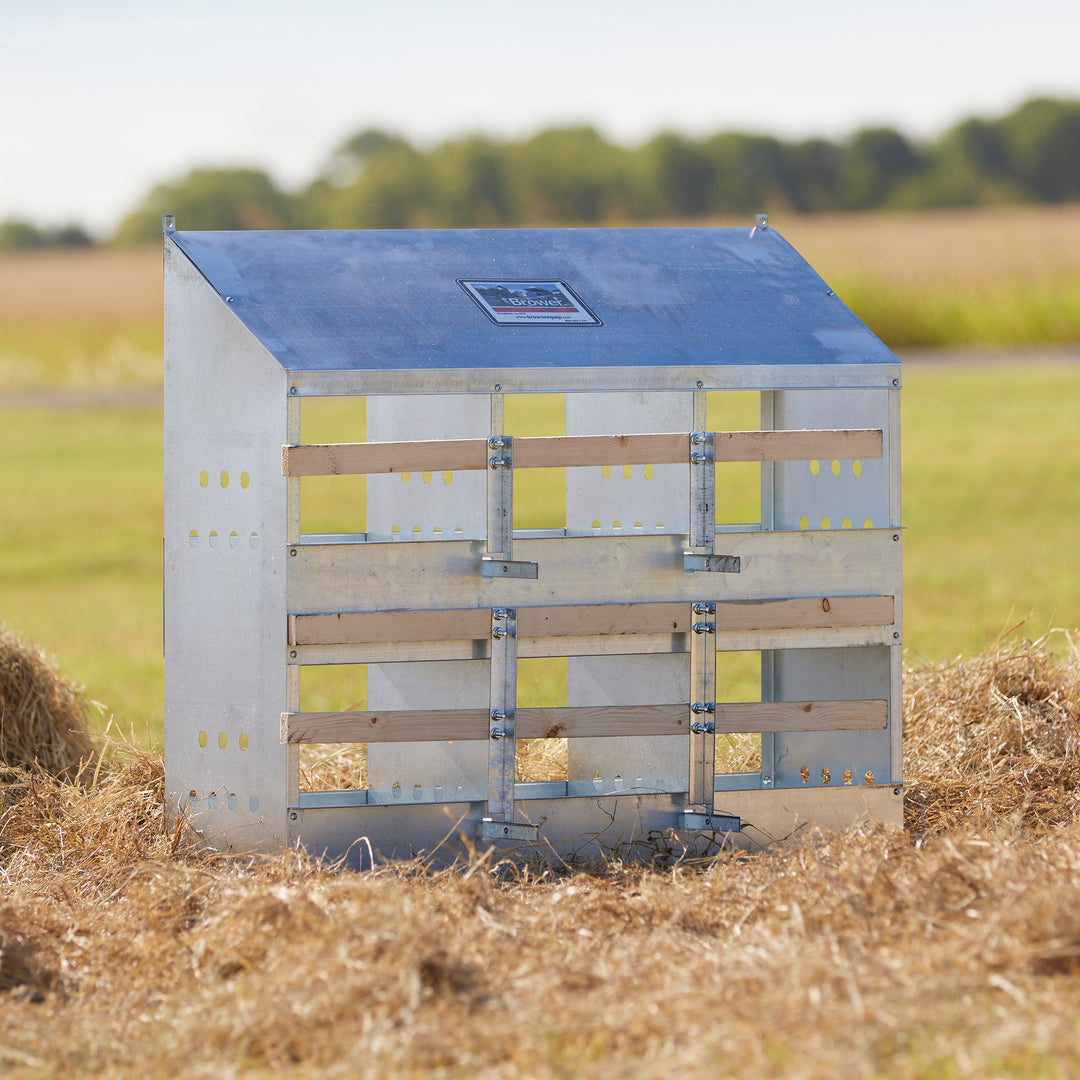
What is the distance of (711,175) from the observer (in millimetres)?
57000

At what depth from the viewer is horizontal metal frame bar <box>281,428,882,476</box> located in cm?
503

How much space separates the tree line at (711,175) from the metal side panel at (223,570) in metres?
47.0

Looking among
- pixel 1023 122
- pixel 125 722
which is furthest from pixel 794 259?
pixel 1023 122

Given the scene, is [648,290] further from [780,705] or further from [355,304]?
[780,705]

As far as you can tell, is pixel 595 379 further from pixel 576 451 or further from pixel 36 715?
pixel 36 715

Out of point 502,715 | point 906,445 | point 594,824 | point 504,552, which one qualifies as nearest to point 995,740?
point 594,824

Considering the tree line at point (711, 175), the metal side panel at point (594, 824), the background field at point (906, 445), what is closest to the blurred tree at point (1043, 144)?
the tree line at point (711, 175)

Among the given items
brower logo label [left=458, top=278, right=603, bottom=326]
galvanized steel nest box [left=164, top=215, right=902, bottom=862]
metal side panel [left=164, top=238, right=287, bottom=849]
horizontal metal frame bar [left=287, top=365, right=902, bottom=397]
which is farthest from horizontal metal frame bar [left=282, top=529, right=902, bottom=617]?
brower logo label [left=458, top=278, right=603, bottom=326]

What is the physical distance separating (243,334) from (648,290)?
1.47 meters

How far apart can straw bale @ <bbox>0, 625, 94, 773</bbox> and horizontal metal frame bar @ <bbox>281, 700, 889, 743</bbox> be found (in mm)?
1884

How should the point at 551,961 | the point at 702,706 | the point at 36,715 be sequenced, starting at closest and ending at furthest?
the point at 551,961 → the point at 702,706 → the point at 36,715

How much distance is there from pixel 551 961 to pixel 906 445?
52.4 ft

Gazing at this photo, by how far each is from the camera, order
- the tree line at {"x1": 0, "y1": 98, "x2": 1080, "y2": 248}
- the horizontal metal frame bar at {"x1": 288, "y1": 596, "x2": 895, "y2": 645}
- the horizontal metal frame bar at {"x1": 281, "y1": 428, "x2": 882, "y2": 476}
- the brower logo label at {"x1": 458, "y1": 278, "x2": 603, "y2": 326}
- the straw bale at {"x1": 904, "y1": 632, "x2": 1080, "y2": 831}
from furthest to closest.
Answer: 1. the tree line at {"x1": 0, "y1": 98, "x2": 1080, "y2": 248}
2. the straw bale at {"x1": 904, "y1": 632, "x2": 1080, "y2": 831}
3. the brower logo label at {"x1": 458, "y1": 278, "x2": 603, "y2": 326}
4. the horizontal metal frame bar at {"x1": 288, "y1": 596, "x2": 895, "y2": 645}
5. the horizontal metal frame bar at {"x1": 281, "y1": 428, "x2": 882, "y2": 476}

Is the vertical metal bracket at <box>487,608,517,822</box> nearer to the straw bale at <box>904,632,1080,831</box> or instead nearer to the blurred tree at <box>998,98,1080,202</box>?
the straw bale at <box>904,632,1080,831</box>
